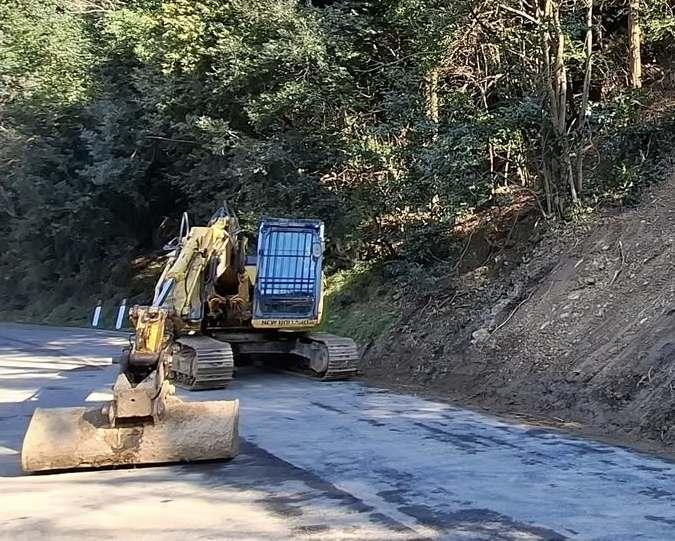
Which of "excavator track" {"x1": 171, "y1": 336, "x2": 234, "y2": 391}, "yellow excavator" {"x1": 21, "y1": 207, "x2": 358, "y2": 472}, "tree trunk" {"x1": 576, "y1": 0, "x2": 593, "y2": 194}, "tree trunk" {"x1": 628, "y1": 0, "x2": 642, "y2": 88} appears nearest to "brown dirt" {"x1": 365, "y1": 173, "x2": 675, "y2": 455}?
"tree trunk" {"x1": 576, "y1": 0, "x2": 593, "y2": 194}

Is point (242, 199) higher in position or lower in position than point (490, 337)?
higher

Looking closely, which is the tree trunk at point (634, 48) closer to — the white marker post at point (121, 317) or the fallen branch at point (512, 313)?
the fallen branch at point (512, 313)

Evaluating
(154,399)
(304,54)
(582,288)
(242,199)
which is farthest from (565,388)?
(242,199)

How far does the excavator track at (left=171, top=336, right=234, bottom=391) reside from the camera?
13.3 metres

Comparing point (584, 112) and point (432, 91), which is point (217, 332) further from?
point (584, 112)

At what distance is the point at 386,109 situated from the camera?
1806 centimetres

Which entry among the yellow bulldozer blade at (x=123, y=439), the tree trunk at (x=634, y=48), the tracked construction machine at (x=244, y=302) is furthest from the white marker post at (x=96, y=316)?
the yellow bulldozer blade at (x=123, y=439)

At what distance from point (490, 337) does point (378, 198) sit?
588cm

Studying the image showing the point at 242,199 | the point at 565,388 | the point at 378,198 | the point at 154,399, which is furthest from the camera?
the point at 242,199

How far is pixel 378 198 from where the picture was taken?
1869 cm

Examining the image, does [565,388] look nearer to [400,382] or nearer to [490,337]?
[490,337]

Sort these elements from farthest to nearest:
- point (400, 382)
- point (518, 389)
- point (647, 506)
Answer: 1. point (400, 382)
2. point (518, 389)
3. point (647, 506)

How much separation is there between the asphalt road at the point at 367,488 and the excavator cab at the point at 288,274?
4.07 m

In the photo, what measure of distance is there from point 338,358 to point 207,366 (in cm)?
232
